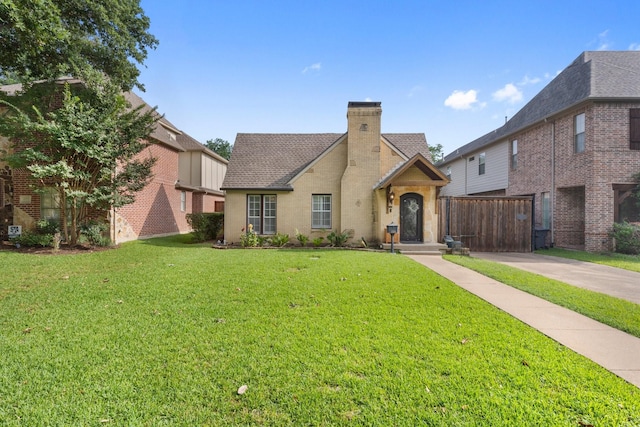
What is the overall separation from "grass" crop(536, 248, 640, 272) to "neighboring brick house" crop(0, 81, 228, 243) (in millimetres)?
17390

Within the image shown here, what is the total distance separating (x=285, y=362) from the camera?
3.04 metres

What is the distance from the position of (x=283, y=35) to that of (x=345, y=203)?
8.67 meters

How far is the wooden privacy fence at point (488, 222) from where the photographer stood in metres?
12.4

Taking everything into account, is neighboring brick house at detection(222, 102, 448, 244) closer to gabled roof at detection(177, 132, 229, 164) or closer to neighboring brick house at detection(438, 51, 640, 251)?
neighboring brick house at detection(438, 51, 640, 251)

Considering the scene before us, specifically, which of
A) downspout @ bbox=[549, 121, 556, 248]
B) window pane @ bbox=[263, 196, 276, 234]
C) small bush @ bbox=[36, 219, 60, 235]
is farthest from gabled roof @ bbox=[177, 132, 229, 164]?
downspout @ bbox=[549, 121, 556, 248]

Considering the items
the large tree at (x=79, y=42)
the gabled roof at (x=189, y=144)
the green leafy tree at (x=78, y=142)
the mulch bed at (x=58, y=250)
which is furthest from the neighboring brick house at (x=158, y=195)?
the large tree at (x=79, y=42)

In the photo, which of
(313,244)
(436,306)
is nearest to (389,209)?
(313,244)

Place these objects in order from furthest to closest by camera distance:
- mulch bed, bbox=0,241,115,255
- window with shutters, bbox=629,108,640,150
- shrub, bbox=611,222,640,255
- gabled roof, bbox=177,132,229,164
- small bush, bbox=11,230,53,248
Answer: gabled roof, bbox=177,132,229,164
window with shutters, bbox=629,108,640,150
shrub, bbox=611,222,640,255
small bush, bbox=11,230,53,248
mulch bed, bbox=0,241,115,255

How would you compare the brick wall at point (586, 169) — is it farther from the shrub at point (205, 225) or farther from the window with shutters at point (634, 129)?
the shrub at point (205, 225)

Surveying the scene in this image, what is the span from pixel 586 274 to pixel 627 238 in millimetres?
5830

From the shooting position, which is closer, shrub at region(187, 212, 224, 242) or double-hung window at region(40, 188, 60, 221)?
double-hung window at region(40, 188, 60, 221)

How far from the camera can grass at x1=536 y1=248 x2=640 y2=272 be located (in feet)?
30.0

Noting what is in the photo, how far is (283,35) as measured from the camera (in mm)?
13305

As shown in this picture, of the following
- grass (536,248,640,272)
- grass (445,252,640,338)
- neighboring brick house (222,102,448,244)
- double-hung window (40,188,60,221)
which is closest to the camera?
grass (445,252,640,338)
